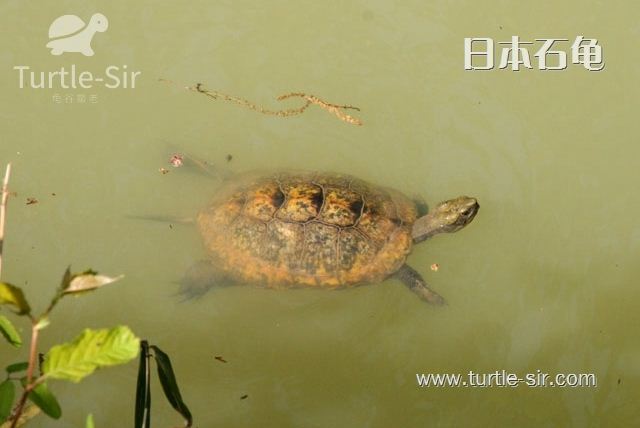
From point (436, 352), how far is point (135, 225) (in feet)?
6.53

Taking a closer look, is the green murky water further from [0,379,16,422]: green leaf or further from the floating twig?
[0,379,16,422]: green leaf

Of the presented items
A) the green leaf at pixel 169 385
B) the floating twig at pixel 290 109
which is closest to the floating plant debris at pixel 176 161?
the floating twig at pixel 290 109

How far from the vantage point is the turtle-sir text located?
3730 mm

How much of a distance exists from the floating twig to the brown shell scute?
0.73 m

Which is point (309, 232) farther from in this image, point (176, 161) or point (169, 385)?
point (169, 385)

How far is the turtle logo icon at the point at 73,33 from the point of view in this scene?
3.79 meters

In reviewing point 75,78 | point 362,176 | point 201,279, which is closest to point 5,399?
point 201,279

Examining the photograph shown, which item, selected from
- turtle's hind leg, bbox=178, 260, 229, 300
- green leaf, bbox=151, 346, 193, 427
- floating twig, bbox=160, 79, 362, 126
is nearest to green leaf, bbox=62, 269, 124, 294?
green leaf, bbox=151, 346, 193, 427

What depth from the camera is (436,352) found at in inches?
133

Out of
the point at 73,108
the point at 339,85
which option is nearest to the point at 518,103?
the point at 339,85

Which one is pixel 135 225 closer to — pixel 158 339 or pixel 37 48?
pixel 158 339

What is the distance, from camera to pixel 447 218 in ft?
10.4

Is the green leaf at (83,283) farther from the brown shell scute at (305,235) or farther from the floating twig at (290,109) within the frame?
the floating twig at (290,109)

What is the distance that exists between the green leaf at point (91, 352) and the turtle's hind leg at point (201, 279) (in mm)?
2204
